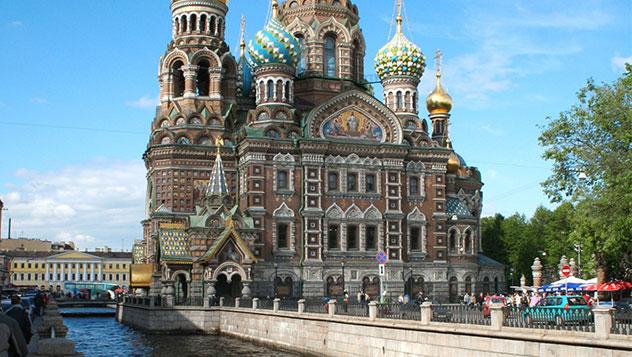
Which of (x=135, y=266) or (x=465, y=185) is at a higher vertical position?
(x=465, y=185)

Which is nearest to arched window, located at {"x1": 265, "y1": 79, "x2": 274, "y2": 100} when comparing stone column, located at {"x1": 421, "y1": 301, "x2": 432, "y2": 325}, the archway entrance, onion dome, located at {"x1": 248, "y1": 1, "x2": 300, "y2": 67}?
onion dome, located at {"x1": 248, "y1": 1, "x2": 300, "y2": 67}

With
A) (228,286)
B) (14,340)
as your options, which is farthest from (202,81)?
(14,340)

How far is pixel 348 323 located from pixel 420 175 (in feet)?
81.6

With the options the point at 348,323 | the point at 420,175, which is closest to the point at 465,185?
the point at 420,175

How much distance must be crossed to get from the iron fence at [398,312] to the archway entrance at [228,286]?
15.9 meters

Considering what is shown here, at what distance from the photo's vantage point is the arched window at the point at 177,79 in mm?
56750

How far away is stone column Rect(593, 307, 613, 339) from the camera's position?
19.1 meters

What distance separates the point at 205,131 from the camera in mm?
54031

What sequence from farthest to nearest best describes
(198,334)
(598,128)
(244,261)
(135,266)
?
(135,266)
(244,261)
(198,334)
(598,128)

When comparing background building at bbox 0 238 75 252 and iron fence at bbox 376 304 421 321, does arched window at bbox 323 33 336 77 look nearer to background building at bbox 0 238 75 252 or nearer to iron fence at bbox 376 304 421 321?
iron fence at bbox 376 304 421 321

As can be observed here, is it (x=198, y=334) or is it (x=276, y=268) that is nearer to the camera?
(x=198, y=334)

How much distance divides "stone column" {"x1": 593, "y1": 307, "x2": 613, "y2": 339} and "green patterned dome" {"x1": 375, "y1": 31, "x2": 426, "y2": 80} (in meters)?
38.0

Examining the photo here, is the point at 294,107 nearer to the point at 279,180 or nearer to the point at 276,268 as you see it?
the point at 279,180

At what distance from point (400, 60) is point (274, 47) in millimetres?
8482
